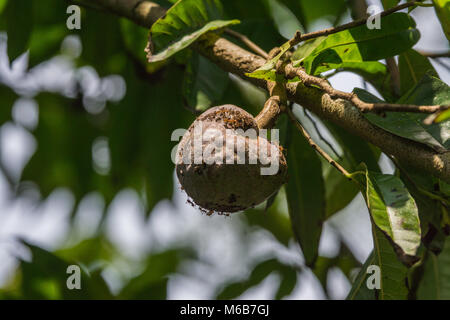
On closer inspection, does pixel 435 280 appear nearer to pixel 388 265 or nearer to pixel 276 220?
pixel 388 265

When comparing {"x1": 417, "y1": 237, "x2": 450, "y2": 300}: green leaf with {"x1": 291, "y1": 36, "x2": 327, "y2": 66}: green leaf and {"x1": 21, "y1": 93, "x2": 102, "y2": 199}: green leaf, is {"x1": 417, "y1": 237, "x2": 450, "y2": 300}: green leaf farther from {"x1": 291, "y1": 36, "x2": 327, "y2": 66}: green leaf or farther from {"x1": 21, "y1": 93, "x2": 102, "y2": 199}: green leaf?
{"x1": 21, "y1": 93, "x2": 102, "y2": 199}: green leaf

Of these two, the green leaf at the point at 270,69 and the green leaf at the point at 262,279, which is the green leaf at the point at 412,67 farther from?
the green leaf at the point at 262,279

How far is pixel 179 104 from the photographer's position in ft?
6.81

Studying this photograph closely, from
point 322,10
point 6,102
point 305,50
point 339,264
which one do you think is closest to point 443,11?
point 305,50

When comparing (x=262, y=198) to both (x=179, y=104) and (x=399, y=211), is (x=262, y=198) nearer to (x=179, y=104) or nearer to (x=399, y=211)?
(x=399, y=211)

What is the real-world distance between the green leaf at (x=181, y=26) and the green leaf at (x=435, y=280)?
2.97ft

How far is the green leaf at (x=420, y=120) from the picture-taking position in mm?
949

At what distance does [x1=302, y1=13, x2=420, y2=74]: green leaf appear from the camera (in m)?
1.12

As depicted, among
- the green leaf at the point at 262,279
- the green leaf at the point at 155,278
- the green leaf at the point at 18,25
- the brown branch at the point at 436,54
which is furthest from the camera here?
the green leaf at the point at 262,279

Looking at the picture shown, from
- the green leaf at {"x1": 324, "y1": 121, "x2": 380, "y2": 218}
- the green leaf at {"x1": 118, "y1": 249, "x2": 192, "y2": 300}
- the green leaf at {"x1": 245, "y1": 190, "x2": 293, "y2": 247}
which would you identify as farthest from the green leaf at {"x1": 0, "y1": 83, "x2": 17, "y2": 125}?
the green leaf at {"x1": 324, "y1": 121, "x2": 380, "y2": 218}

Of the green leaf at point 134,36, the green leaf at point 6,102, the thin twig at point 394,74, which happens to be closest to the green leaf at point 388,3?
the thin twig at point 394,74

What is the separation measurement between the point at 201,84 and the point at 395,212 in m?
0.80

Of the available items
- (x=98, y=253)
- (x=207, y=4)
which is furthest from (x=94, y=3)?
(x=98, y=253)

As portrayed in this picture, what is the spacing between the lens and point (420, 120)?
108 cm
